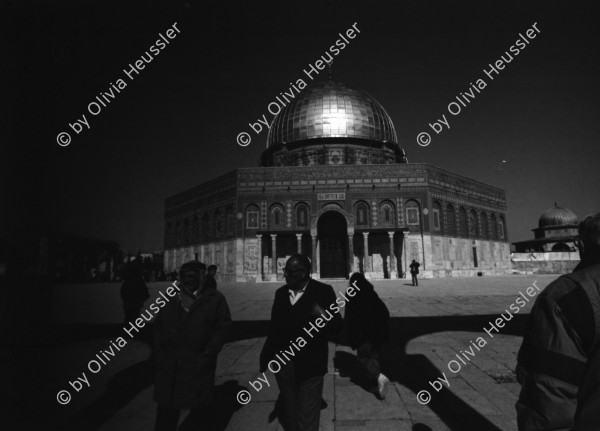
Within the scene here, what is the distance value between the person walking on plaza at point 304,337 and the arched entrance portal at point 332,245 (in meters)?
27.3

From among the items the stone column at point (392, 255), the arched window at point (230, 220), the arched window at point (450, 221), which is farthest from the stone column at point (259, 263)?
the arched window at point (450, 221)

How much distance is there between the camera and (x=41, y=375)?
5367mm

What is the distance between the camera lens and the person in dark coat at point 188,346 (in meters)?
2.97

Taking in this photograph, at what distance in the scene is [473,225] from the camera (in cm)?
3616

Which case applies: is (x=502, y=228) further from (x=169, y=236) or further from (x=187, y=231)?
(x=169, y=236)

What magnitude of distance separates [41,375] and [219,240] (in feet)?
91.9

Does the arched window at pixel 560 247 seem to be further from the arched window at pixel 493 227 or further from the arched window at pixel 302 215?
the arched window at pixel 302 215

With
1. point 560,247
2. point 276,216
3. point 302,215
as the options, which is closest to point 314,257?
point 302,215

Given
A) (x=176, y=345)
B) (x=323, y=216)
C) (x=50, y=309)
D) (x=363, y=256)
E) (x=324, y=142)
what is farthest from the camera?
(x=324, y=142)

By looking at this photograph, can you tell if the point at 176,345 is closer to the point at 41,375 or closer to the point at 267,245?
the point at 41,375

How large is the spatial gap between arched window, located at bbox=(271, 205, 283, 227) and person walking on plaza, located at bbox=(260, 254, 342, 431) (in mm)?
28027

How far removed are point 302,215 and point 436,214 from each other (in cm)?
1125

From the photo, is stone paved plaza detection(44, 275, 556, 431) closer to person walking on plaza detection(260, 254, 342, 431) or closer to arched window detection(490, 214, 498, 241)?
person walking on plaza detection(260, 254, 342, 431)

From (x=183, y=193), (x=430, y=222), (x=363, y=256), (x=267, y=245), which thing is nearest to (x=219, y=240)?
(x=267, y=245)
